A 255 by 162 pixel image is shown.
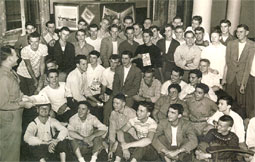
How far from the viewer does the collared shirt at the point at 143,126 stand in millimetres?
3295

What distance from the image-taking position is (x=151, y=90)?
3.84 m

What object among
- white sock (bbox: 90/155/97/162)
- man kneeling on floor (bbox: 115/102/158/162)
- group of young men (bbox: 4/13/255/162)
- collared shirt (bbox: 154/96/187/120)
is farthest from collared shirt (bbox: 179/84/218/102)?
white sock (bbox: 90/155/97/162)

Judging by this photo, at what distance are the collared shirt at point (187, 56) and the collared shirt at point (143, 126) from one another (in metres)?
1.17

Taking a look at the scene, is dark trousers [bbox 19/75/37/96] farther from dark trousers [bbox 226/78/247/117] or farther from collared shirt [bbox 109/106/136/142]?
dark trousers [bbox 226/78/247/117]

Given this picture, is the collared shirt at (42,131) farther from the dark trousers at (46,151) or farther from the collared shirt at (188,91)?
the collared shirt at (188,91)

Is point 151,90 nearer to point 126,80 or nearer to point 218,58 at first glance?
point 126,80

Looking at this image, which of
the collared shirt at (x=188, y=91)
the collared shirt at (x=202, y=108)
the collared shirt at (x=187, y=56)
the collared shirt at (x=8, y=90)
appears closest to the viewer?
the collared shirt at (x=8, y=90)

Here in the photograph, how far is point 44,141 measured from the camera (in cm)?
328

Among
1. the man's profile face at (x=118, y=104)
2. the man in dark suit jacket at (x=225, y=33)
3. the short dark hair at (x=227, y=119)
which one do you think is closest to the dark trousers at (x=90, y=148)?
the man's profile face at (x=118, y=104)

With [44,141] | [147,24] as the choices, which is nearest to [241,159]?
[44,141]

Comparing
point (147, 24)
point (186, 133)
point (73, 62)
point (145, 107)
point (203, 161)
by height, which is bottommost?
point (203, 161)

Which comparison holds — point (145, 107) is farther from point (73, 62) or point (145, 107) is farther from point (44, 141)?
point (73, 62)

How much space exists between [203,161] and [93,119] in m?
1.14

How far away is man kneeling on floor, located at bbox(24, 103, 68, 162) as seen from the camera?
326 cm
